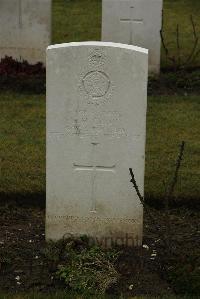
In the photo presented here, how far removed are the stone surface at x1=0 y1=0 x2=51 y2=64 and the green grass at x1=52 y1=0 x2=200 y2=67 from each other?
1.57 metres

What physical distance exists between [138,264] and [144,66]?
128 centimetres

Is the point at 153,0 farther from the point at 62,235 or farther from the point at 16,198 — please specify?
the point at 62,235

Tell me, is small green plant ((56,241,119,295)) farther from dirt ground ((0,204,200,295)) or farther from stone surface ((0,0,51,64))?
stone surface ((0,0,51,64))

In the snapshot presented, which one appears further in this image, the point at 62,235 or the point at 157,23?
the point at 157,23

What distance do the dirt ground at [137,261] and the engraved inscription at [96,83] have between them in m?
0.88

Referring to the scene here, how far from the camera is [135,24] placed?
10422 millimetres

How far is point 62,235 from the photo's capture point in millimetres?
5598

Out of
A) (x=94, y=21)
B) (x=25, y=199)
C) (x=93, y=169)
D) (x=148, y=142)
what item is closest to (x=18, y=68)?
(x=148, y=142)

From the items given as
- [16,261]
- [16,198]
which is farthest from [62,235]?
[16,198]

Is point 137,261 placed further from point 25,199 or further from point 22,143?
point 22,143

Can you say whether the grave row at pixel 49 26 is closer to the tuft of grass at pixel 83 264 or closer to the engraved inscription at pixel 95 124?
the engraved inscription at pixel 95 124

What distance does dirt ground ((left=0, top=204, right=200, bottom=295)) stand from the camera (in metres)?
5.05

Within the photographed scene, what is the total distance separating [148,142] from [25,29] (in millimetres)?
3460

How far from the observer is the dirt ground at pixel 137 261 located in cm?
505
